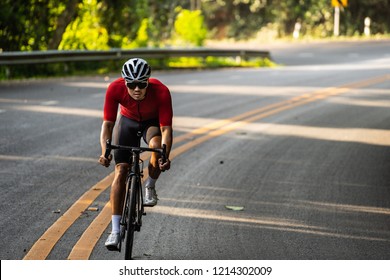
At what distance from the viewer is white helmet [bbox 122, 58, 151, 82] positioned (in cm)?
671

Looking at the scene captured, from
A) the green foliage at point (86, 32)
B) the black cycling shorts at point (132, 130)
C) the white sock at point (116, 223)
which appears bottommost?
the green foliage at point (86, 32)

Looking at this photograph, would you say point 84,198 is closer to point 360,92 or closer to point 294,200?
point 294,200

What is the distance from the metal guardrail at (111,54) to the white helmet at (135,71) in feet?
55.8

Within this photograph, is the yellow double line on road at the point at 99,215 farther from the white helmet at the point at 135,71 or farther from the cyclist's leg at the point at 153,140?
the white helmet at the point at 135,71

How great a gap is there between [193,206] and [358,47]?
130 ft

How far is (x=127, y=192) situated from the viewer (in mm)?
6879

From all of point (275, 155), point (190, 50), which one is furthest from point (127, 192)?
point (190, 50)

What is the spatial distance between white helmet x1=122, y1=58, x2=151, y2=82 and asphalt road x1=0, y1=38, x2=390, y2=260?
1.44m

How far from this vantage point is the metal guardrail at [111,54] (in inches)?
945

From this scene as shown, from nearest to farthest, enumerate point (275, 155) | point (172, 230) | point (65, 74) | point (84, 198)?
point (172, 230)
point (84, 198)
point (275, 155)
point (65, 74)

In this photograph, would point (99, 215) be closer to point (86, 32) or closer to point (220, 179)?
point (220, 179)

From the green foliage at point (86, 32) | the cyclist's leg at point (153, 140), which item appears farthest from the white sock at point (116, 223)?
the green foliage at point (86, 32)

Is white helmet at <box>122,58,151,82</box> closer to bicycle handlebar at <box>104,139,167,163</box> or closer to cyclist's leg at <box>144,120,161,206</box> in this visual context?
bicycle handlebar at <box>104,139,167,163</box>

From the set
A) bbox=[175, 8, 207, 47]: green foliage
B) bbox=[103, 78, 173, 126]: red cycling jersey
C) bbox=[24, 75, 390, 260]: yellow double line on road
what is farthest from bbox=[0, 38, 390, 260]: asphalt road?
bbox=[175, 8, 207, 47]: green foliage
